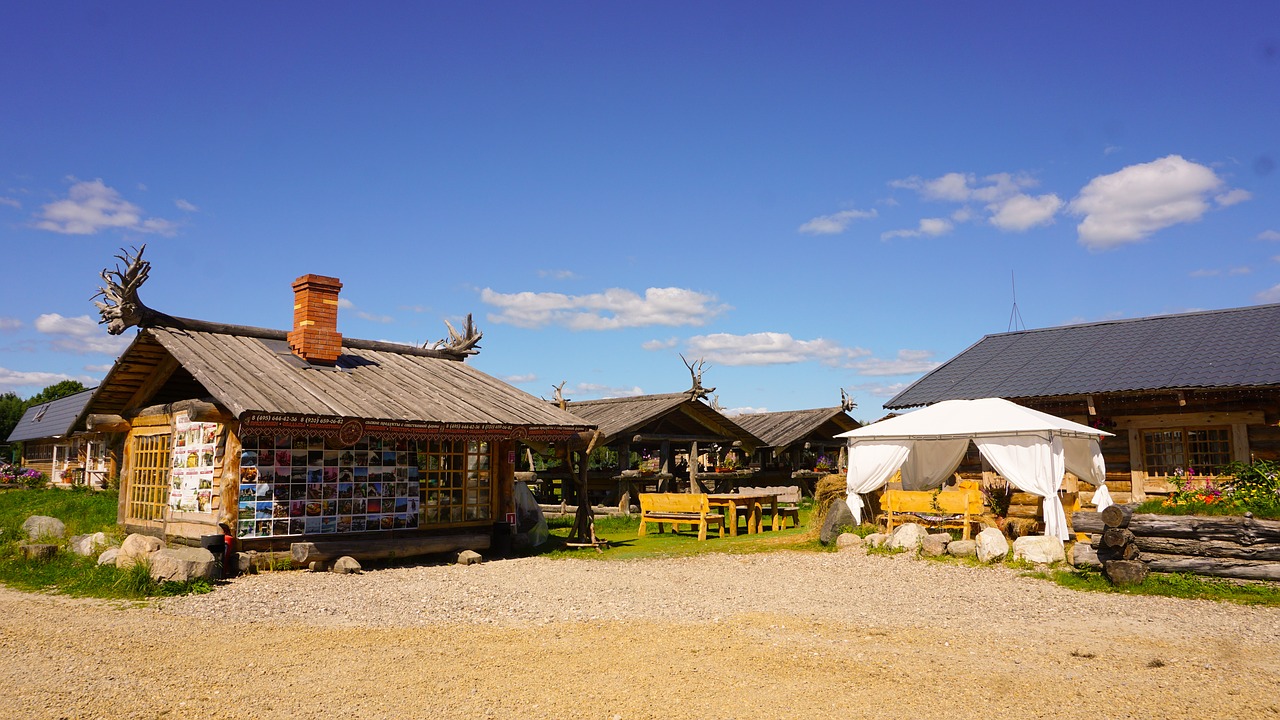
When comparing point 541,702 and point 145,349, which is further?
point 145,349

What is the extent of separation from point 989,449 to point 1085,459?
7.77 ft

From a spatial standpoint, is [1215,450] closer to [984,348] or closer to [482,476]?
[984,348]

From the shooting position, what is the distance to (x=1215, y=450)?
1988 cm

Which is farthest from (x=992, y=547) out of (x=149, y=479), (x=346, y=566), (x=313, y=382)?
(x=149, y=479)

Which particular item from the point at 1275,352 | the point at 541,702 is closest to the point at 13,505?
the point at 541,702

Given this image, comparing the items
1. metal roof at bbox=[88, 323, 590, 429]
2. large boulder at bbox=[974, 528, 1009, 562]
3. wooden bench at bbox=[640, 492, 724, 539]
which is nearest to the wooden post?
wooden bench at bbox=[640, 492, 724, 539]

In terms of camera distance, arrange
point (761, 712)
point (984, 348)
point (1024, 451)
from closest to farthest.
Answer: point (761, 712)
point (1024, 451)
point (984, 348)

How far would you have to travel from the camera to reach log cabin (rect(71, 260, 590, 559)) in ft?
43.9

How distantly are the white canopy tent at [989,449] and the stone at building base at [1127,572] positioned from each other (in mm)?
3217

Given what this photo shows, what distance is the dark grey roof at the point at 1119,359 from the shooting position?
65.0ft

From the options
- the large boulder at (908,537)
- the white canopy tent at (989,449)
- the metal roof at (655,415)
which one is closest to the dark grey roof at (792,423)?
the metal roof at (655,415)

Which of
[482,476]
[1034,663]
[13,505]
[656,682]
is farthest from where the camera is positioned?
[13,505]

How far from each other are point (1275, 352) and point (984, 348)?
790 centimetres

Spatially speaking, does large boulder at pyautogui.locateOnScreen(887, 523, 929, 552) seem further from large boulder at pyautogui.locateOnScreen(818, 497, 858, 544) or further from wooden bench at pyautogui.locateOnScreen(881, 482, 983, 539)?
large boulder at pyautogui.locateOnScreen(818, 497, 858, 544)
